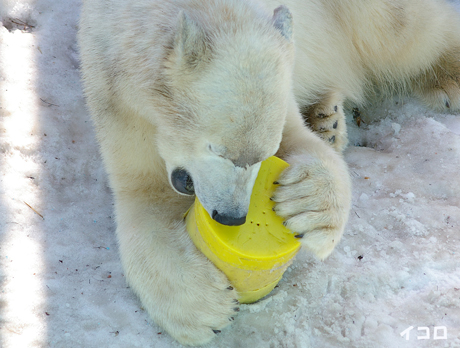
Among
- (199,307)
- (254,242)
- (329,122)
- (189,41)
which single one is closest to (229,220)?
(254,242)

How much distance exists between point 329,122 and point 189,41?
160cm

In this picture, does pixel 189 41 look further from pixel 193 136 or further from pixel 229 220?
pixel 229 220

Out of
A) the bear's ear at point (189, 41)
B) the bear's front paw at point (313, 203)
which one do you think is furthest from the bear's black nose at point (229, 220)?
the bear's ear at point (189, 41)

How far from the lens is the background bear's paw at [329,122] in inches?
110

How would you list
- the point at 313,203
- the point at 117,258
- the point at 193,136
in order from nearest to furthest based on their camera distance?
1. the point at 193,136
2. the point at 313,203
3. the point at 117,258

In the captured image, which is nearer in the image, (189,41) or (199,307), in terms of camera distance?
(189,41)

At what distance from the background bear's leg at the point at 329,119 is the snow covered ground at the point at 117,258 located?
0.13 m

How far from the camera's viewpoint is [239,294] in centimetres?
185

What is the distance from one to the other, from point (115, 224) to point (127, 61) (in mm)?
962

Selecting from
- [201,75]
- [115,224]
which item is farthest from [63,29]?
[201,75]

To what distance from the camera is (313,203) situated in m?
1.78

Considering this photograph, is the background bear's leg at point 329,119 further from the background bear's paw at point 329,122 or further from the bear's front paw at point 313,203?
the bear's front paw at point 313,203

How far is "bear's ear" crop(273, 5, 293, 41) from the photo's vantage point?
5.37ft

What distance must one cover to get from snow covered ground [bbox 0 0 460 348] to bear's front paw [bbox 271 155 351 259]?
12.0 inches
